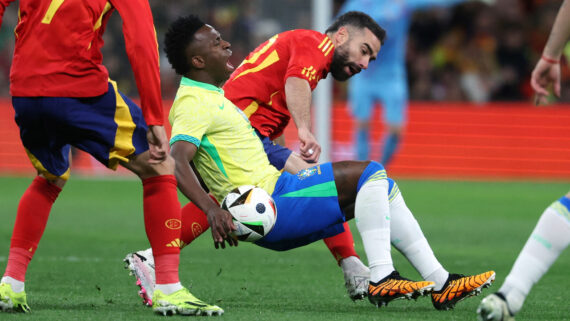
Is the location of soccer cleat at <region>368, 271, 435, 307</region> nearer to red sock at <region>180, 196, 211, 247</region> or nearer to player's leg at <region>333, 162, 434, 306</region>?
player's leg at <region>333, 162, 434, 306</region>

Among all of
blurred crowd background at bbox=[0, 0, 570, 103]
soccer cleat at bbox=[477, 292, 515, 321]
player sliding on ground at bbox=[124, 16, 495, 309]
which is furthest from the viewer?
blurred crowd background at bbox=[0, 0, 570, 103]

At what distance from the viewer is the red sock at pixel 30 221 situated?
5.21 metres

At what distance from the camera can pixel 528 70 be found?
1998 cm

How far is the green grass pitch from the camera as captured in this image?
16.8ft

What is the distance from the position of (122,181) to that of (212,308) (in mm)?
12527

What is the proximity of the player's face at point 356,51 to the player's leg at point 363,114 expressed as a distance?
9.68 m

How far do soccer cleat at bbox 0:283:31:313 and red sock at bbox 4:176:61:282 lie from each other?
16 cm

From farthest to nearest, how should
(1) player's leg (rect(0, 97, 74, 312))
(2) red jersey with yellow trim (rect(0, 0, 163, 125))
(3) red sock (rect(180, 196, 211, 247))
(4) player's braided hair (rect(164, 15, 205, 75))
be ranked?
(3) red sock (rect(180, 196, 211, 247)) → (4) player's braided hair (rect(164, 15, 205, 75)) → (1) player's leg (rect(0, 97, 74, 312)) → (2) red jersey with yellow trim (rect(0, 0, 163, 125))

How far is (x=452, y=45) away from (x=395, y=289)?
1637 cm

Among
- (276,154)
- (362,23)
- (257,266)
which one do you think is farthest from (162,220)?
(257,266)

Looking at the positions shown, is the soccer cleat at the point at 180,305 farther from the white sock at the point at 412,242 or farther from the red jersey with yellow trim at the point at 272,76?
the red jersey with yellow trim at the point at 272,76

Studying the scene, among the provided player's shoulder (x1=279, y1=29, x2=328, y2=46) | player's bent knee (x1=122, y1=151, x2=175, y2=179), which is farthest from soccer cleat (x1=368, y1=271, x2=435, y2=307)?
player's shoulder (x1=279, y1=29, x2=328, y2=46)

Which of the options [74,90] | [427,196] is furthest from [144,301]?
[427,196]

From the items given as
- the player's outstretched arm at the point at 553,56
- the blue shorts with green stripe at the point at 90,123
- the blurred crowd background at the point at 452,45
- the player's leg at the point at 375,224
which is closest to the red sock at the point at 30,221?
the blue shorts with green stripe at the point at 90,123
